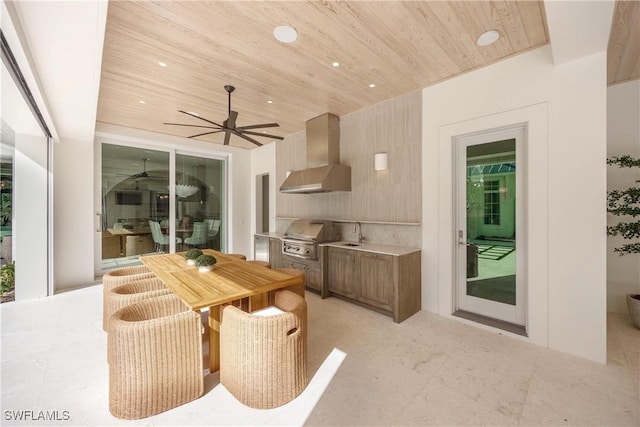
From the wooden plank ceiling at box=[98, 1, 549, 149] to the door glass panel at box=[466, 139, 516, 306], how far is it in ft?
3.40

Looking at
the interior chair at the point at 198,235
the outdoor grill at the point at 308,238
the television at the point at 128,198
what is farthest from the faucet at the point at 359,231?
the television at the point at 128,198

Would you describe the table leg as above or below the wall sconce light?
below

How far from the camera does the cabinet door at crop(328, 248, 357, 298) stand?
368cm

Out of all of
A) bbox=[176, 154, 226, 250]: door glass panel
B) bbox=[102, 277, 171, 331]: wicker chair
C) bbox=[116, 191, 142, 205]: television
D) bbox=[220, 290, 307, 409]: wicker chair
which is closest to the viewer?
bbox=[220, 290, 307, 409]: wicker chair

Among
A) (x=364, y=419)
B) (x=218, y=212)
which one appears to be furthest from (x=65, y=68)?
(x=218, y=212)

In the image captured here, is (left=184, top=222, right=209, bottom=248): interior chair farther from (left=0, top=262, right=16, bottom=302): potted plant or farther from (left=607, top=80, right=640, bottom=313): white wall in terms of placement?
(left=607, top=80, right=640, bottom=313): white wall

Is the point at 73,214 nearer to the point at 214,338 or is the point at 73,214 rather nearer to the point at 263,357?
the point at 214,338

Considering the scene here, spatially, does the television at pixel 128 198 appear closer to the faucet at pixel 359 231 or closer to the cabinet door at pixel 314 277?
the cabinet door at pixel 314 277

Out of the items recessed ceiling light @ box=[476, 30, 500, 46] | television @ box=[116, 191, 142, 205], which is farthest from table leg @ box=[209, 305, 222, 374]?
television @ box=[116, 191, 142, 205]

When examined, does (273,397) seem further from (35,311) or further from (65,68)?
(35,311)

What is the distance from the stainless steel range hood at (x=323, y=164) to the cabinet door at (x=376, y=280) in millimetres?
1270

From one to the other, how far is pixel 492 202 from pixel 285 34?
2.83m

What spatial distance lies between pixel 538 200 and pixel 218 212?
618cm

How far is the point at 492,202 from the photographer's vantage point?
3.09 meters
